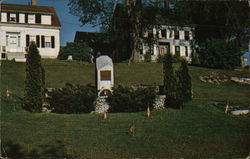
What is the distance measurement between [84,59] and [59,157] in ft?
90.0

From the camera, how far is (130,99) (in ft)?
50.1

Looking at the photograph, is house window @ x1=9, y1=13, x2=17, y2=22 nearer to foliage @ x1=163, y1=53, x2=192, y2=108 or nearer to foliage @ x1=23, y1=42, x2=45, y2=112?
foliage @ x1=23, y1=42, x2=45, y2=112

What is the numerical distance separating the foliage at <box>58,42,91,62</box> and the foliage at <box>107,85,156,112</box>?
1942cm

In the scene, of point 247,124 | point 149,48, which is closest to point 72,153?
point 247,124

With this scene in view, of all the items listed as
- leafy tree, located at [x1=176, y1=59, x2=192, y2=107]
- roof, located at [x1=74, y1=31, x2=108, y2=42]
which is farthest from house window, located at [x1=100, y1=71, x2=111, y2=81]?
roof, located at [x1=74, y1=31, x2=108, y2=42]

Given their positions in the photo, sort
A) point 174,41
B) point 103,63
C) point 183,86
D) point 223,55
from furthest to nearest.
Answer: point 174,41 → point 223,55 → point 103,63 → point 183,86

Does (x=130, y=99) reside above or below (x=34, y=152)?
above

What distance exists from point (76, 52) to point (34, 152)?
27.0 meters

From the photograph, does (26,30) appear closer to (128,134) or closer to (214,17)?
(214,17)

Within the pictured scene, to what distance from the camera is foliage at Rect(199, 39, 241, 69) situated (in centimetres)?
3259

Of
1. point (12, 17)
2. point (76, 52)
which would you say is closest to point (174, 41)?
point (76, 52)

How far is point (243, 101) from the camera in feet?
60.2

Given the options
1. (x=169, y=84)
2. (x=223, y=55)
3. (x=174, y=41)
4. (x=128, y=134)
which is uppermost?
(x=174, y=41)

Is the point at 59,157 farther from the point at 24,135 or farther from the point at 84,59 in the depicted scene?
the point at 84,59
